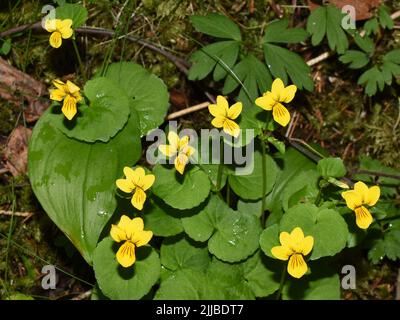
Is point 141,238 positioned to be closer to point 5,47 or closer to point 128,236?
point 128,236

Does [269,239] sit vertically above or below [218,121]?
below

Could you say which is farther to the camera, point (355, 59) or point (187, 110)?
point (187, 110)

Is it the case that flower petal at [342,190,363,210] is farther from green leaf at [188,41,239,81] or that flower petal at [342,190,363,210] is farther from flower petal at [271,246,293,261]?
green leaf at [188,41,239,81]

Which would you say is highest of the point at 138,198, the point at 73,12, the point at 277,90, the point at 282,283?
the point at 73,12

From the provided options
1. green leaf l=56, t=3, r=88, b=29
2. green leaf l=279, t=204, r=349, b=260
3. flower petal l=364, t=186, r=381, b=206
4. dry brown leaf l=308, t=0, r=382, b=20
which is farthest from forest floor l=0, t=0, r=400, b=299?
flower petal l=364, t=186, r=381, b=206

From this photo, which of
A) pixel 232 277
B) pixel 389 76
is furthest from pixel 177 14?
pixel 232 277

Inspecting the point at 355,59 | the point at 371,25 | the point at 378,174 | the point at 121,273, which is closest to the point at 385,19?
the point at 371,25

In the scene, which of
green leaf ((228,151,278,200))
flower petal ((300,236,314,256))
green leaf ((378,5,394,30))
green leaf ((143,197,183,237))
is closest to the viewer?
flower petal ((300,236,314,256))
